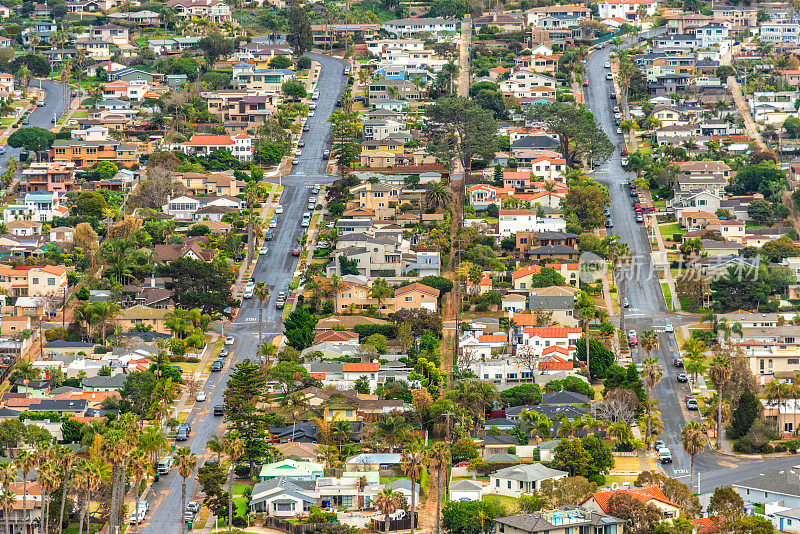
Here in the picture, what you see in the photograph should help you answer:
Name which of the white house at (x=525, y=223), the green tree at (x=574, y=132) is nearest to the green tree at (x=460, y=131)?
the green tree at (x=574, y=132)

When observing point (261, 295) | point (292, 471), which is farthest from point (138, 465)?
point (261, 295)

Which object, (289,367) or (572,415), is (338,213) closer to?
(289,367)

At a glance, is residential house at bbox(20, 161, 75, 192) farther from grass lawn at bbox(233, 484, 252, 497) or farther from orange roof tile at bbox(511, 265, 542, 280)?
grass lawn at bbox(233, 484, 252, 497)

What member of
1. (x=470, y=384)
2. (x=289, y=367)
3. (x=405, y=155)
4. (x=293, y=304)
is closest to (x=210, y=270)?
(x=293, y=304)

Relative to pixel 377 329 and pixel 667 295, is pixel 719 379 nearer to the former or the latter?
pixel 667 295

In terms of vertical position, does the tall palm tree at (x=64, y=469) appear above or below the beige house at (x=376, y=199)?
below

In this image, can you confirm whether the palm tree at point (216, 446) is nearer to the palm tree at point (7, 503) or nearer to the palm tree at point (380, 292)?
the palm tree at point (7, 503)
